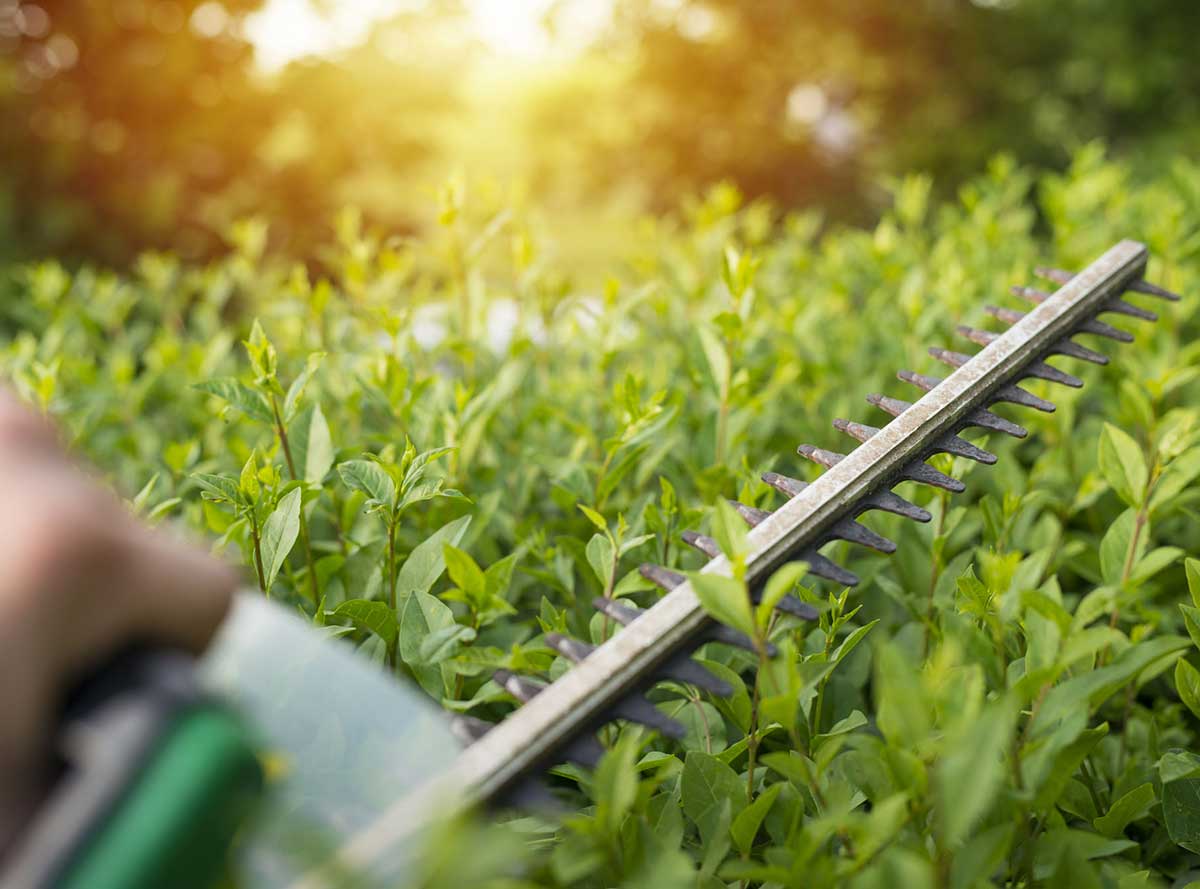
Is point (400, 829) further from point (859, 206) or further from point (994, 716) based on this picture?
point (859, 206)

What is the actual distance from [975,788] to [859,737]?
0.21 metres

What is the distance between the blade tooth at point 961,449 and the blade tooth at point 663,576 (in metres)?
0.41

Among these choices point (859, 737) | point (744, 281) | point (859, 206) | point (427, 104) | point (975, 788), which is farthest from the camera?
point (859, 206)

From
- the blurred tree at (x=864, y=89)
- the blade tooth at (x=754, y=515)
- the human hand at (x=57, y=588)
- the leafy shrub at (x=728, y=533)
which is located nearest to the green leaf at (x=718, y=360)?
the leafy shrub at (x=728, y=533)

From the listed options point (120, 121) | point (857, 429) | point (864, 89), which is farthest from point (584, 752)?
point (864, 89)

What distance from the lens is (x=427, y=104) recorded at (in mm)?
11172

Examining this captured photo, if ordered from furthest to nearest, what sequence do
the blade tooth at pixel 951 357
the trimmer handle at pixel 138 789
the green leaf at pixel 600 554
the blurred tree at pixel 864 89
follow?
the blurred tree at pixel 864 89, the blade tooth at pixel 951 357, the green leaf at pixel 600 554, the trimmer handle at pixel 138 789

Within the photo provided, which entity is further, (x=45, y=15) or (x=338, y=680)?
(x=45, y=15)

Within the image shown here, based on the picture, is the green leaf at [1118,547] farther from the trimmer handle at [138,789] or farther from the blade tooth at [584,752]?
the trimmer handle at [138,789]

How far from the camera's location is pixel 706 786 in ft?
3.76

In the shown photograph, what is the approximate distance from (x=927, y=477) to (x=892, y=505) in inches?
3.1

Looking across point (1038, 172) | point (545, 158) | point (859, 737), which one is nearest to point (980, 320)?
point (859, 737)

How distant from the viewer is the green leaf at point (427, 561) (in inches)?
52.4

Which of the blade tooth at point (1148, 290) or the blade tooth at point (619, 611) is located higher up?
the blade tooth at point (619, 611)
